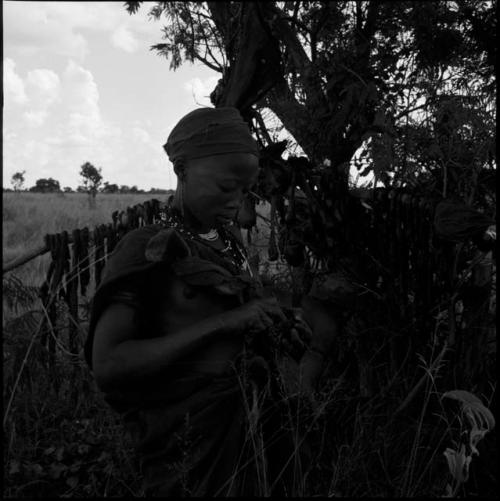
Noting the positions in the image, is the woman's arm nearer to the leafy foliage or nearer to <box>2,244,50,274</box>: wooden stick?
<box>2,244,50,274</box>: wooden stick

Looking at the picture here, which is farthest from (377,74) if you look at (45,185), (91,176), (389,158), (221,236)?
(45,185)

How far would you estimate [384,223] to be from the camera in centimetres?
299

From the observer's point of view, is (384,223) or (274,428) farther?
(384,223)

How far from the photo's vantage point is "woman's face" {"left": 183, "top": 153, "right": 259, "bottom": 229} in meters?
1.48

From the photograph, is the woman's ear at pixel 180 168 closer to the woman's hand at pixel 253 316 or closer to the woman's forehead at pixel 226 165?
the woman's forehead at pixel 226 165

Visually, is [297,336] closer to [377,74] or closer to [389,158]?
[389,158]

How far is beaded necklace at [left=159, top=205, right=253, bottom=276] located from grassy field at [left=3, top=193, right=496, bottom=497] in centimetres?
52

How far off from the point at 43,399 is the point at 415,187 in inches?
102

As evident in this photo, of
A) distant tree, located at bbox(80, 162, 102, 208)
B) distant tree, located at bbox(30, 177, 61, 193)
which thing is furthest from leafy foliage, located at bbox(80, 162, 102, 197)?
distant tree, located at bbox(30, 177, 61, 193)

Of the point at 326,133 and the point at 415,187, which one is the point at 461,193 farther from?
the point at 326,133

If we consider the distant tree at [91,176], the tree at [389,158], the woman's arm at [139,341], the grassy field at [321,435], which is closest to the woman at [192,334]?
the woman's arm at [139,341]

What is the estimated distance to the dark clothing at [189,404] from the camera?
1.42 meters

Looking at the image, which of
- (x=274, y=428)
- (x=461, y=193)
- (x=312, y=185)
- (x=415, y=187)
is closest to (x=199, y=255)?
(x=274, y=428)

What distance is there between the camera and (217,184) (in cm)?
150
